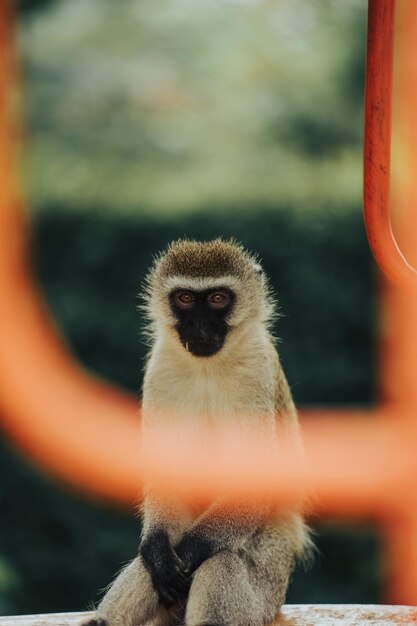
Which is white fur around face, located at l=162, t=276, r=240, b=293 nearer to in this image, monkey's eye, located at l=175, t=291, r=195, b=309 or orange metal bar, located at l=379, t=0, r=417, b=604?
monkey's eye, located at l=175, t=291, r=195, b=309

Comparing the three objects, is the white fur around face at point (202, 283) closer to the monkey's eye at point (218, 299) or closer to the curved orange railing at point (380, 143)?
the monkey's eye at point (218, 299)

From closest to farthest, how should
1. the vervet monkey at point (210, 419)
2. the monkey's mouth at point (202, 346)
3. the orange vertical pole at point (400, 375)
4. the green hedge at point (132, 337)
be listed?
the vervet monkey at point (210, 419)
the monkey's mouth at point (202, 346)
the orange vertical pole at point (400, 375)
the green hedge at point (132, 337)

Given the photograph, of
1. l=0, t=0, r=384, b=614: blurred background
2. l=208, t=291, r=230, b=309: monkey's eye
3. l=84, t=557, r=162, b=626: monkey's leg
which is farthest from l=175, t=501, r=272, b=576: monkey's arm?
l=0, t=0, r=384, b=614: blurred background

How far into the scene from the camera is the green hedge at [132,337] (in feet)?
21.2

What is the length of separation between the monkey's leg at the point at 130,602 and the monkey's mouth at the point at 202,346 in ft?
2.20

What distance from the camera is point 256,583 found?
3260mm

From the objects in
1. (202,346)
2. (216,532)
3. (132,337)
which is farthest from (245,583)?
(132,337)

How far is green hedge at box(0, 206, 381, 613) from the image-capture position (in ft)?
21.2

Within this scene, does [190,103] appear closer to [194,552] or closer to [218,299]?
[218,299]

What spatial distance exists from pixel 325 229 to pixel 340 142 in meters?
0.79

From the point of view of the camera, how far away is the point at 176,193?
6961mm

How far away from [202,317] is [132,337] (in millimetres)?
3364

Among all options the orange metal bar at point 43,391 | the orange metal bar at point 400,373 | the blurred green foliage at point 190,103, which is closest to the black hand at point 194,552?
the orange metal bar at point 43,391

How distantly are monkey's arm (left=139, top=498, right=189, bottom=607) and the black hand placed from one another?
0.02 metres
